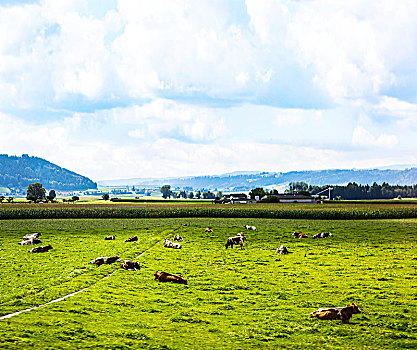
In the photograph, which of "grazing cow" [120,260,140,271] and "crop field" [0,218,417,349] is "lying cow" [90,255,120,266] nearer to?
"crop field" [0,218,417,349]

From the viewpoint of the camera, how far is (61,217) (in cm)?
8700

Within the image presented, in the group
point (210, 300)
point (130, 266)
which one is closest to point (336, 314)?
point (210, 300)

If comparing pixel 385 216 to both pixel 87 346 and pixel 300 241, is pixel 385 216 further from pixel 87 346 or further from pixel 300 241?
pixel 87 346

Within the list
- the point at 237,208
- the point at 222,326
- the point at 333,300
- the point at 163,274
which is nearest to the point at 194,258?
the point at 163,274

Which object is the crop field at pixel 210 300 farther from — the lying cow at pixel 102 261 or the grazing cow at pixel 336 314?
the lying cow at pixel 102 261

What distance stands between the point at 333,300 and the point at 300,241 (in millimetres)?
25611

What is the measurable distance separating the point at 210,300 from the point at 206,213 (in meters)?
70.2

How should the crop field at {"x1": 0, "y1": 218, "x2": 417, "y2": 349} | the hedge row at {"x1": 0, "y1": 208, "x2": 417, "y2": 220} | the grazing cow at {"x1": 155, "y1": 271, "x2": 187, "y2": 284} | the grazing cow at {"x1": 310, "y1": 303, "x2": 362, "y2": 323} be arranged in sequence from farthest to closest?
the hedge row at {"x1": 0, "y1": 208, "x2": 417, "y2": 220} < the grazing cow at {"x1": 155, "y1": 271, "x2": 187, "y2": 284} < the grazing cow at {"x1": 310, "y1": 303, "x2": 362, "y2": 323} < the crop field at {"x1": 0, "y1": 218, "x2": 417, "y2": 349}

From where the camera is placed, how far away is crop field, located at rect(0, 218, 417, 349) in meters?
13.6

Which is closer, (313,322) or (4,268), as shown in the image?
(313,322)

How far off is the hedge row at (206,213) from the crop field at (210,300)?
5281 centimetres

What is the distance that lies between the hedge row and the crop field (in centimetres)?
5281

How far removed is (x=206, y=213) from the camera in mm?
89062

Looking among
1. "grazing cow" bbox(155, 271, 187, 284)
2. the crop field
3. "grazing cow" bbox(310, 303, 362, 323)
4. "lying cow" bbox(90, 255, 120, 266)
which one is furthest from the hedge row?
"grazing cow" bbox(310, 303, 362, 323)
